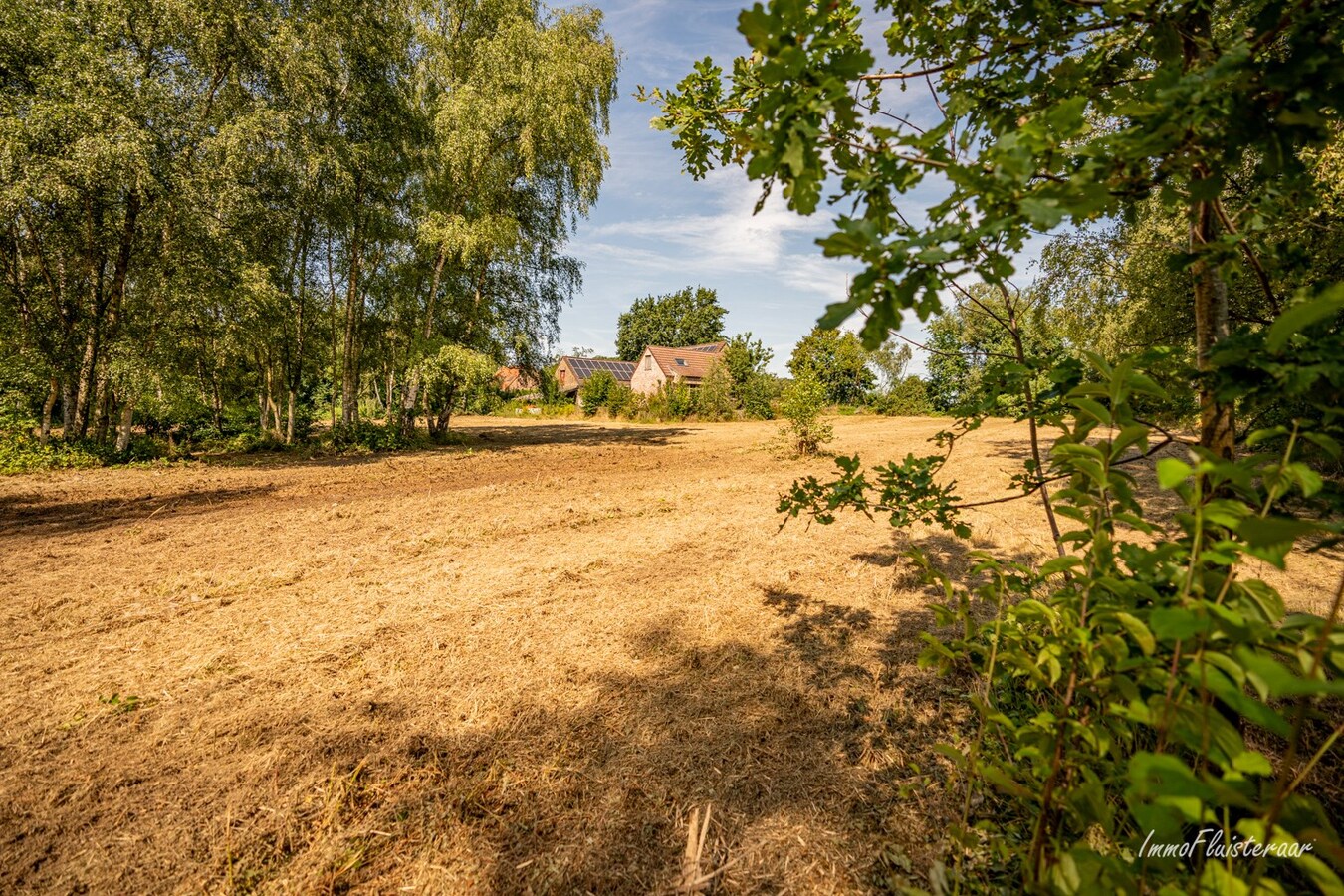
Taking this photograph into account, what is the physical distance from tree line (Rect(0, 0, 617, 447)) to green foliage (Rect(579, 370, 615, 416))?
753 inches

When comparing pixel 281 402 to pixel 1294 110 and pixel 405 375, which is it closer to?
pixel 405 375

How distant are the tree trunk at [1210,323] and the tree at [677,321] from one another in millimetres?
59657

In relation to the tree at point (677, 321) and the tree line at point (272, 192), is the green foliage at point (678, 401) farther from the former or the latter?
the tree at point (677, 321)

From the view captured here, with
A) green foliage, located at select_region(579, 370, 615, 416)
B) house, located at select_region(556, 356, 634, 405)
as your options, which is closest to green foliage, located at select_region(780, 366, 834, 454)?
green foliage, located at select_region(579, 370, 615, 416)

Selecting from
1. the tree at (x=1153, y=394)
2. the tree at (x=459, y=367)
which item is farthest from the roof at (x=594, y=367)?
the tree at (x=1153, y=394)

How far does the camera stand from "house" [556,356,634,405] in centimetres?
4419

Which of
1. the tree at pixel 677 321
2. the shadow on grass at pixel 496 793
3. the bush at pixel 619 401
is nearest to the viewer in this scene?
the shadow on grass at pixel 496 793

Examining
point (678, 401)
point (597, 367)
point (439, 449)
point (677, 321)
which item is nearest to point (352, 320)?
point (439, 449)

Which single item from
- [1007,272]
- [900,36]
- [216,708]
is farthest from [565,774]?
[900,36]

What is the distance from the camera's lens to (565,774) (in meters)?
2.56

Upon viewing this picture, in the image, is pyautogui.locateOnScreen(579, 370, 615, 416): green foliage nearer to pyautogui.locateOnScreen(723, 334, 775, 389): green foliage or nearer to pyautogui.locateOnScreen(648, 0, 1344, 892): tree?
pyautogui.locateOnScreen(723, 334, 775, 389): green foliage

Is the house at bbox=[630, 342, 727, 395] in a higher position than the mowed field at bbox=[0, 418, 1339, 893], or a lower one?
higher

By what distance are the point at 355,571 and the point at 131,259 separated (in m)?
11.8

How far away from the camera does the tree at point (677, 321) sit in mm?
60781
